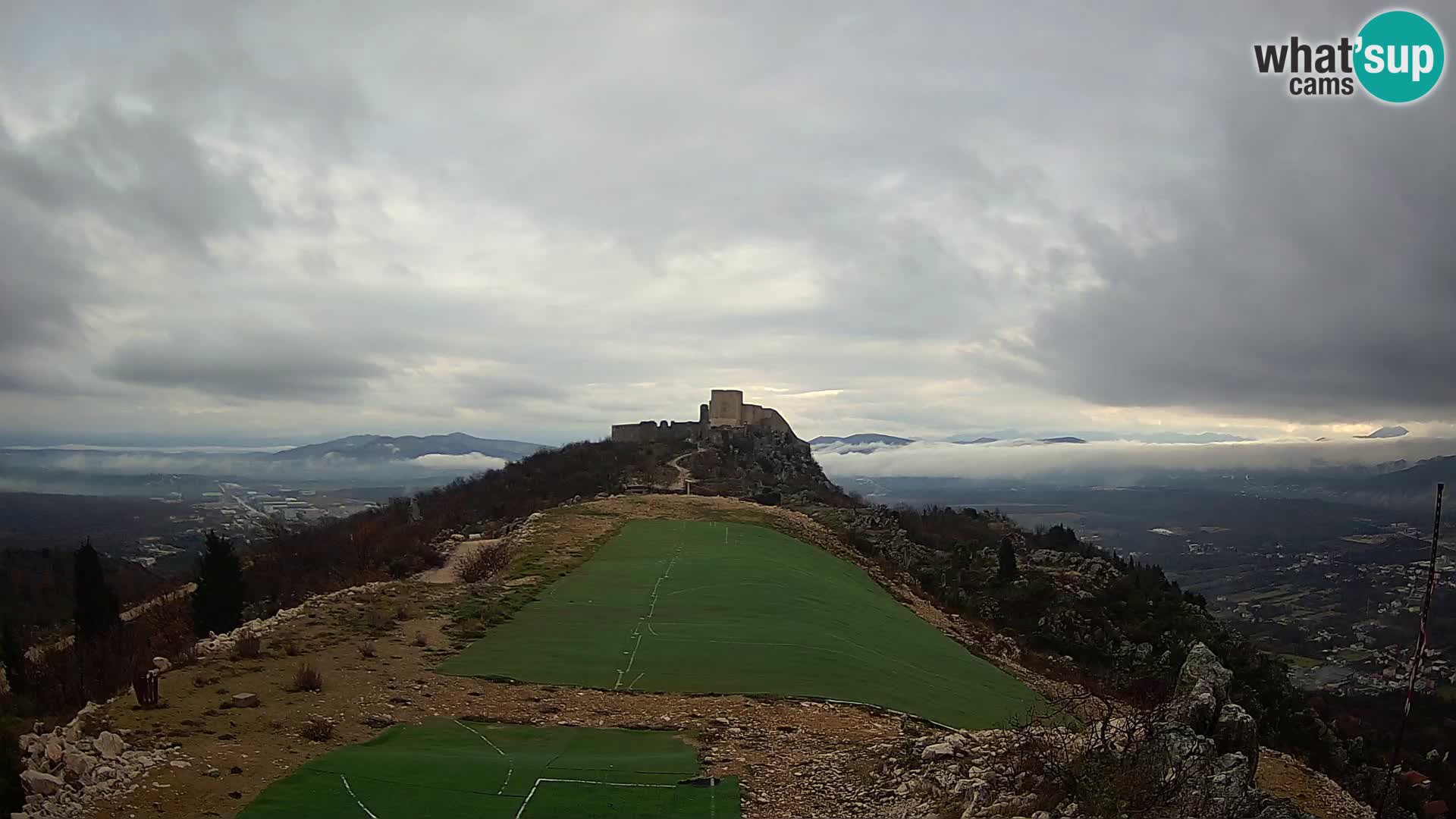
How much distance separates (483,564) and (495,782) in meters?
16.2

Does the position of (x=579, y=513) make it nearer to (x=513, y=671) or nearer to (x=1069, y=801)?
(x=513, y=671)

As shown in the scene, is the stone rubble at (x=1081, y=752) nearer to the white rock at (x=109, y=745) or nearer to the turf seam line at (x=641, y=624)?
the turf seam line at (x=641, y=624)

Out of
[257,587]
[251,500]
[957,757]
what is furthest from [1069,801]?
[251,500]

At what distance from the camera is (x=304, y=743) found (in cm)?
968

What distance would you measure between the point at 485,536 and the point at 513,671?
22.4 metres

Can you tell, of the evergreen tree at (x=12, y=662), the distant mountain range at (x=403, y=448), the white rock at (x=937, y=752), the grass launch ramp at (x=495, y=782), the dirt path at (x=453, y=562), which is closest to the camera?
the grass launch ramp at (x=495, y=782)

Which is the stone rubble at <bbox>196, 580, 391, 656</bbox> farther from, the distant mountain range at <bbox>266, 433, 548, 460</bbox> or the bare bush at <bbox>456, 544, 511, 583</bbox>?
the distant mountain range at <bbox>266, 433, 548, 460</bbox>

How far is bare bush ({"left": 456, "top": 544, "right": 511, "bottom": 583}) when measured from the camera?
76.9ft

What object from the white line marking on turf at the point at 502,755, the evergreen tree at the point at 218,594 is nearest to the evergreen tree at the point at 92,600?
the evergreen tree at the point at 218,594

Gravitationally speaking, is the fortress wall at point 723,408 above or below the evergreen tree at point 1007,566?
above

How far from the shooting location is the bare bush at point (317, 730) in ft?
32.4

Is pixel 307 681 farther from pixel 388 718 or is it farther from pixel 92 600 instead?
pixel 92 600

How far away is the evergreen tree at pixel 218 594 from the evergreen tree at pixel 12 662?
3.91 metres

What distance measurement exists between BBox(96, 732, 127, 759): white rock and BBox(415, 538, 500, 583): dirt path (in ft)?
47.3
